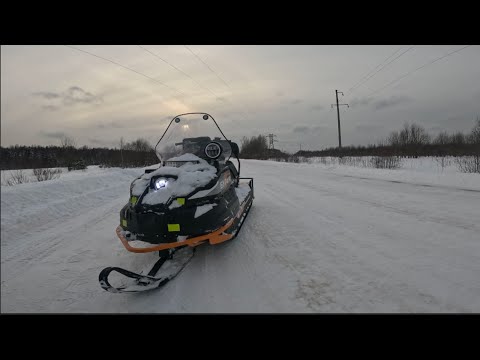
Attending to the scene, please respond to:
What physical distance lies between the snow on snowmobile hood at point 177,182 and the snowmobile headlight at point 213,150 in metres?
0.40

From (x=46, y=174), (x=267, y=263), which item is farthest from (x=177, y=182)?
(x=46, y=174)

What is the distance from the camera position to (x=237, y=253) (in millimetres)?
3352

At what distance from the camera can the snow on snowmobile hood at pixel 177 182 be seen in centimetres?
287

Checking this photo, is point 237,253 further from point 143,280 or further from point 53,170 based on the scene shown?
point 53,170

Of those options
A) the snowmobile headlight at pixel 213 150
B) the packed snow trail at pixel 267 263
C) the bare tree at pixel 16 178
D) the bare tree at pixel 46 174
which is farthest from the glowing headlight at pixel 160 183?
the bare tree at pixel 16 178

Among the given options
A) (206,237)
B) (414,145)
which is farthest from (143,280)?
(414,145)

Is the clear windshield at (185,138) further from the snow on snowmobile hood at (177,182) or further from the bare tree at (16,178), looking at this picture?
the bare tree at (16,178)

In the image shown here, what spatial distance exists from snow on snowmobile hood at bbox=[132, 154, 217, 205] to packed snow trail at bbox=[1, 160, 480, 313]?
618 mm

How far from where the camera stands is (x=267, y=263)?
2.99 meters

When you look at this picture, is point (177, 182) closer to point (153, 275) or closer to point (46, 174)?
point (153, 275)

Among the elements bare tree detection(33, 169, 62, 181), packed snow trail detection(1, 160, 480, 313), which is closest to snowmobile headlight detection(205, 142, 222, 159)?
packed snow trail detection(1, 160, 480, 313)

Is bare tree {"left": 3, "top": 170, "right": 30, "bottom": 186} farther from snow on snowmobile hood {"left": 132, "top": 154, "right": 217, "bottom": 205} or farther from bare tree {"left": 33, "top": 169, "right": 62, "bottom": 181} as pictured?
snow on snowmobile hood {"left": 132, "top": 154, "right": 217, "bottom": 205}

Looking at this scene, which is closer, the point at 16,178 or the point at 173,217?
the point at 16,178

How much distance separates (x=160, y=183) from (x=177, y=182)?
8.1 inches
